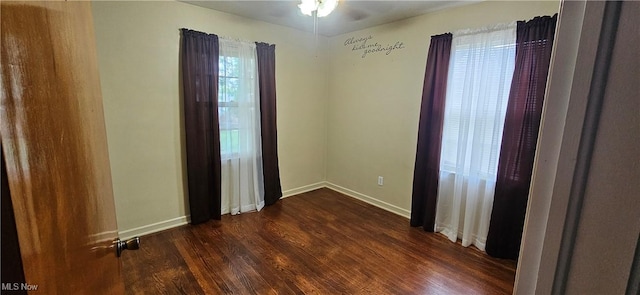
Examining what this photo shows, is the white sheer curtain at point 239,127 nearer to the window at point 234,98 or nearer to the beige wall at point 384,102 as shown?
the window at point 234,98

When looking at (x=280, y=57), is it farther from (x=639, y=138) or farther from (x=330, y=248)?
(x=639, y=138)

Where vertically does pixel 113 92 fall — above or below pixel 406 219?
above

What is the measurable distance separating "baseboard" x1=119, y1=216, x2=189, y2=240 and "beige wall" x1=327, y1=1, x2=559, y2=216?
7.00 feet

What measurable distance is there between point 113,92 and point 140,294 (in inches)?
65.5

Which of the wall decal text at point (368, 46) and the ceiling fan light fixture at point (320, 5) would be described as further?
the wall decal text at point (368, 46)

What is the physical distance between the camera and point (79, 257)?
21.5 inches

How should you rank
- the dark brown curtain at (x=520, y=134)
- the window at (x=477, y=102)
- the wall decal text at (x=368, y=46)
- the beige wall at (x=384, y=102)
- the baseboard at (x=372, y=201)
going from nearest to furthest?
the dark brown curtain at (x=520, y=134)
the window at (x=477, y=102)
the beige wall at (x=384, y=102)
the wall decal text at (x=368, y=46)
the baseboard at (x=372, y=201)

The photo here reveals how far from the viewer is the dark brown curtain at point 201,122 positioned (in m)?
2.68

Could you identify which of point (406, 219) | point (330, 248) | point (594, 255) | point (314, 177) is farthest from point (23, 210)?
point (314, 177)

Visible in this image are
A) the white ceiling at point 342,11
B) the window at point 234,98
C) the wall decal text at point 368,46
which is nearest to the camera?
the white ceiling at point 342,11

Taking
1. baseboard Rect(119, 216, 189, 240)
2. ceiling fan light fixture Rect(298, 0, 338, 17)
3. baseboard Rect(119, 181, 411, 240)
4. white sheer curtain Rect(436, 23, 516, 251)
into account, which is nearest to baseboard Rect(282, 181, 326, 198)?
baseboard Rect(119, 181, 411, 240)

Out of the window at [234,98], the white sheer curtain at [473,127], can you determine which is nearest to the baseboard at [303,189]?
the window at [234,98]

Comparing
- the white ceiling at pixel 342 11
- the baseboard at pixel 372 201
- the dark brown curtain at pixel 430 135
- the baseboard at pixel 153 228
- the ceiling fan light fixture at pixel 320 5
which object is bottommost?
the baseboard at pixel 153 228

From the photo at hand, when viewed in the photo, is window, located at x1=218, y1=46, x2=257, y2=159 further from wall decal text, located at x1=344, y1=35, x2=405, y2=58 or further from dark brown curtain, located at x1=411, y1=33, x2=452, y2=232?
dark brown curtain, located at x1=411, y1=33, x2=452, y2=232
